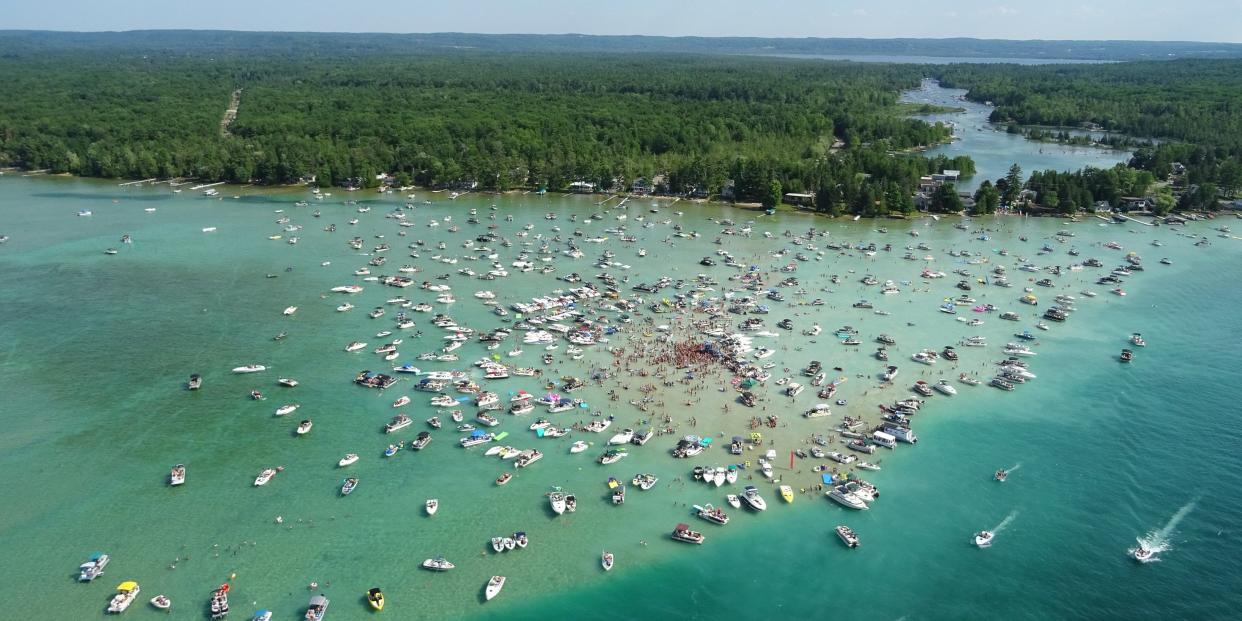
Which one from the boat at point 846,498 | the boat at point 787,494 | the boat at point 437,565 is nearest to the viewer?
the boat at point 437,565

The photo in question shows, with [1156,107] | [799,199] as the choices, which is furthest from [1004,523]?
[1156,107]

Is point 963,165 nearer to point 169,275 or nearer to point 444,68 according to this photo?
point 169,275

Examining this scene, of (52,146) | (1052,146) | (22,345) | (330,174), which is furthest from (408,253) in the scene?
(1052,146)

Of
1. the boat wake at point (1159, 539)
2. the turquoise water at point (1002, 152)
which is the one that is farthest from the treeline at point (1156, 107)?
the boat wake at point (1159, 539)

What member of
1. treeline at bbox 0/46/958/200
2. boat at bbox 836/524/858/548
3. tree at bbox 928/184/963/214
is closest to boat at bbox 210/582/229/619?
boat at bbox 836/524/858/548

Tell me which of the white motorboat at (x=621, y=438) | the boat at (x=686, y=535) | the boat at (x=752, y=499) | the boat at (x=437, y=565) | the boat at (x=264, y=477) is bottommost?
the boat at (x=437, y=565)

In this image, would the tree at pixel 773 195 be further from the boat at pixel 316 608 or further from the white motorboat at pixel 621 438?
the boat at pixel 316 608

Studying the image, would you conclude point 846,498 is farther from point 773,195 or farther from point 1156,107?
point 1156,107
